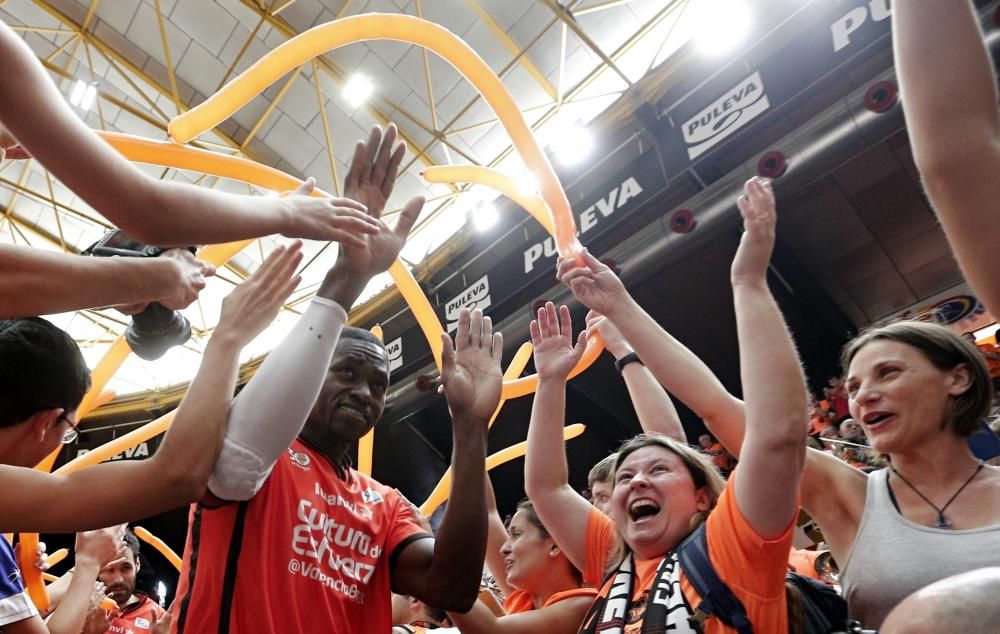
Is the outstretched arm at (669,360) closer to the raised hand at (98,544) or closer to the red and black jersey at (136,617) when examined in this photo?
the raised hand at (98,544)

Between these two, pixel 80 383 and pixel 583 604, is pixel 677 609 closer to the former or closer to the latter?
pixel 583 604

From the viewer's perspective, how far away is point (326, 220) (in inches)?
62.9

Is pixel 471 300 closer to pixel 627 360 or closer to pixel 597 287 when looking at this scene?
pixel 627 360

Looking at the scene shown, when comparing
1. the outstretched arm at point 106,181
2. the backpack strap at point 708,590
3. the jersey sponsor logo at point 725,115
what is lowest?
the backpack strap at point 708,590

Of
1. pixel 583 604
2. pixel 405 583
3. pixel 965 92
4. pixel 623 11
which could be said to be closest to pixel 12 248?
pixel 405 583

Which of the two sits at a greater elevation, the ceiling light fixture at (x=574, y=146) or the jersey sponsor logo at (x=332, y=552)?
the ceiling light fixture at (x=574, y=146)

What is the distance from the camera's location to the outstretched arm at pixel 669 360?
2.14 m

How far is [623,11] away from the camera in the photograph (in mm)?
9672

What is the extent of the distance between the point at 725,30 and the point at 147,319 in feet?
22.7

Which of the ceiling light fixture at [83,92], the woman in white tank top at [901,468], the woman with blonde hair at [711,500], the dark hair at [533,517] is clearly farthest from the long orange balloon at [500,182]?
the ceiling light fixture at [83,92]

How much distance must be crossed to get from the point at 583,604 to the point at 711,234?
196 inches

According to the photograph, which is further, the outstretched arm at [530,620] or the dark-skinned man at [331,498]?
the outstretched arm at [530,620]

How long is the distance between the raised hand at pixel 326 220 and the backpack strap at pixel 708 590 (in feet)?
3.75

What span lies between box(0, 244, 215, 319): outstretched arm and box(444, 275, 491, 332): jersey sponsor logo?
22.4 feet
